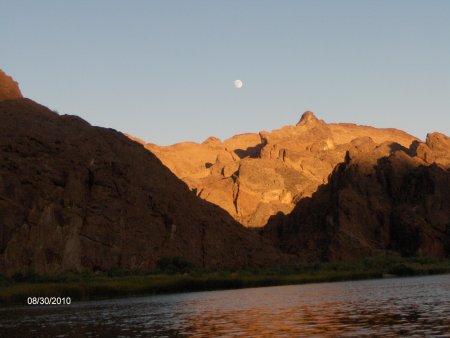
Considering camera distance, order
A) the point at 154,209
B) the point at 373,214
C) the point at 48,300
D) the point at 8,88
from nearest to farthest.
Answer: the point at 48,300, the point at 154,209, the point at 8,88, the point at 373,214

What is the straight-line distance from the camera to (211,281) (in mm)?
93250

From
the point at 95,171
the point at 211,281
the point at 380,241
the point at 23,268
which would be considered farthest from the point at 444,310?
the point at 380,241

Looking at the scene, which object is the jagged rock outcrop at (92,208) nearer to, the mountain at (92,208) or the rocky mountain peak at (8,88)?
the mountain at (92,208)

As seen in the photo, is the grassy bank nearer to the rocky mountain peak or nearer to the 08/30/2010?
the 08/30/2010

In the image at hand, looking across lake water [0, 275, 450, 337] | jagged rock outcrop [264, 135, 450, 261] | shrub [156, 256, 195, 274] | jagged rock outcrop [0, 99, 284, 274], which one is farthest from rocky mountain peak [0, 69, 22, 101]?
lake water [0, 275, 450, 337]

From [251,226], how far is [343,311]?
134m

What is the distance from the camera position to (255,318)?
43750 millimetres

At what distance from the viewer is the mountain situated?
104375 mm

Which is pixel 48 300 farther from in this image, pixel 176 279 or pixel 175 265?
pixel 175 265

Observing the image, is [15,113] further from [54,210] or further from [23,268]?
[23,268]

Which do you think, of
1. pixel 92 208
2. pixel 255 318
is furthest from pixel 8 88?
pixel 255 318

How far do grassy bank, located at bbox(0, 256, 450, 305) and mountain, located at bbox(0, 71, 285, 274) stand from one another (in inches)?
278

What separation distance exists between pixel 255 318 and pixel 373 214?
118 meters

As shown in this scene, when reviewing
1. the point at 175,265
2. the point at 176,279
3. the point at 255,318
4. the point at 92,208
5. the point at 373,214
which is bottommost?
the point at 255,318
